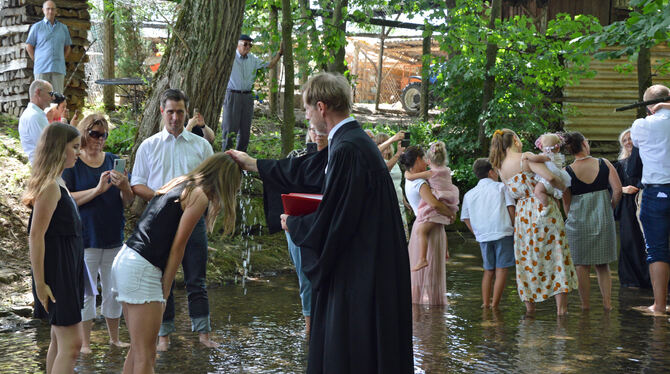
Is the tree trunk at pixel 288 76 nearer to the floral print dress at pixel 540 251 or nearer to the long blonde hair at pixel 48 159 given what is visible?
the floral print dress at pixel 540 251

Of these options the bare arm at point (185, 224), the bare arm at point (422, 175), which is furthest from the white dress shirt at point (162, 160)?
the bare arm at point (422, 175)

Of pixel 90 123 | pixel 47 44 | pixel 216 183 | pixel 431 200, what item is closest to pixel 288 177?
pixel 216 183

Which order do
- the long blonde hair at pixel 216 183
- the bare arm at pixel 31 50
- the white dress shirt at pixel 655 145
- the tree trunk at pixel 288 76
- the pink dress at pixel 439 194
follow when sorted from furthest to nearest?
1. the bare arm at pixel 31 50
2. the tree trunk at pixel 288 76
3. the pink dress at pixel 439 194
4. the white dress shirt at pixel 655 145
5. the long blonde hair at pixel 216 183

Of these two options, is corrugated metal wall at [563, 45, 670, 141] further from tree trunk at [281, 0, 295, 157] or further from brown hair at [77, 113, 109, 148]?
brown hair at [77, 113, 109, 148]

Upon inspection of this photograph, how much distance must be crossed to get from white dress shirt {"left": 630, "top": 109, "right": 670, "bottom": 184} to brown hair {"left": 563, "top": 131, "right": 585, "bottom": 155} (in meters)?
0.56

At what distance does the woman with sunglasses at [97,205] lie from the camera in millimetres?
6168

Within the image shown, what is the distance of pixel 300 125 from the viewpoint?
20422 mm

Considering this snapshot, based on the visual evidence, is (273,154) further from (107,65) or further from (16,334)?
(16,334)

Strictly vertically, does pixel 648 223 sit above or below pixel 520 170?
below

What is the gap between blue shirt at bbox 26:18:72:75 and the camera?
1276 cm

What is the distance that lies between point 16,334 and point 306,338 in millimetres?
2649

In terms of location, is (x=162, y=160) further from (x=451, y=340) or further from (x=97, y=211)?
(x=451, y=340)

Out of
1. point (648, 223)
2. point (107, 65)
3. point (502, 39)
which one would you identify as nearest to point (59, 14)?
point (107, 65)

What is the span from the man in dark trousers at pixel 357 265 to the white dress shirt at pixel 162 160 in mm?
2635
